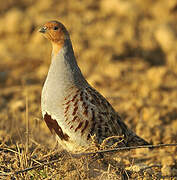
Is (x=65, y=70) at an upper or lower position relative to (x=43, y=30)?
lower

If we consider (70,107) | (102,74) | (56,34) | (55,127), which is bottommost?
(55,127)

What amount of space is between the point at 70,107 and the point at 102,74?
3.92 meters

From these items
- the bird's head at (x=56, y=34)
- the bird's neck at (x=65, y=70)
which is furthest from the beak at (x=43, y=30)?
the bird's neck at (x=65, y=70)

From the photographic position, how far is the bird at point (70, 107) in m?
3.71

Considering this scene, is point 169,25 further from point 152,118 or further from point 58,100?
point 58,100

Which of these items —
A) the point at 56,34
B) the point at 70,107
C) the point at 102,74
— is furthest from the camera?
the point at 102,74

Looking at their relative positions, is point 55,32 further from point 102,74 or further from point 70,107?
point 102,74

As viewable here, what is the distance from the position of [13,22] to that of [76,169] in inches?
251

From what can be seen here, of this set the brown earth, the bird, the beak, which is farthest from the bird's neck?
the brown earth

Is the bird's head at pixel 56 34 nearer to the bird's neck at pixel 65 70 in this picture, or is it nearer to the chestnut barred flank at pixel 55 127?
the bird's neck at pixel 65 70

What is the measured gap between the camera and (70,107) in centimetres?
371

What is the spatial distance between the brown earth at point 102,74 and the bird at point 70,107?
190mm

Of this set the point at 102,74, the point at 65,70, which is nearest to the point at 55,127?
the point at 65,70

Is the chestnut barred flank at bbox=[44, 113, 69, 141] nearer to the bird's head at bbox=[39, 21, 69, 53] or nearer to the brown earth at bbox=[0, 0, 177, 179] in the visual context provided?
the brown earth at bbox=[0, 0, 177, 179]
